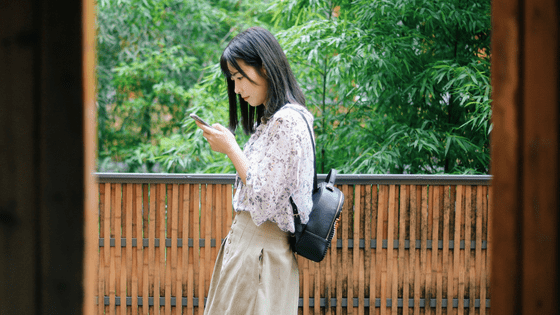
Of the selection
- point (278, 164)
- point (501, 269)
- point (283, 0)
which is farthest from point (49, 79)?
point (283, 0)

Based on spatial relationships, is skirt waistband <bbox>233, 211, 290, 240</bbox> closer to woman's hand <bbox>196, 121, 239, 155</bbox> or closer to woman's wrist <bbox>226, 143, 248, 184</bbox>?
woman's wrist <bbox>226, 143, 248, 184</bbox>

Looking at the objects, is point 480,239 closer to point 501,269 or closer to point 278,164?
point 278,164

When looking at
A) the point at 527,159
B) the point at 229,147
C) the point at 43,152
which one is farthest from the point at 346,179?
the point at 43,152

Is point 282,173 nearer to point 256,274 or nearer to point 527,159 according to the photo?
point 256,274

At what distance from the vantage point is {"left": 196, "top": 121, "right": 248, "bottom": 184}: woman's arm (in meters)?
1.62

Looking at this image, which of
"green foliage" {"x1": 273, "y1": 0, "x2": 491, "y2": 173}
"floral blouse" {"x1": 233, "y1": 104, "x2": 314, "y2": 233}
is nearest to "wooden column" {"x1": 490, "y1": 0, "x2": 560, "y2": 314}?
"floral blouse" {"x1": 233, "y1": 104, "x2": 314, "y2": 233}

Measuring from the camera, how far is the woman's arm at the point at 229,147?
1.62 m

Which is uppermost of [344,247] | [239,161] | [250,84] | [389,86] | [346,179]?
[389,86]

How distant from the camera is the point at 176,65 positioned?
521cm

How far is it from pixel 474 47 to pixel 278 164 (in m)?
2.77

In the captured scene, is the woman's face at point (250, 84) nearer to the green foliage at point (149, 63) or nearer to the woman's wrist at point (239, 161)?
the woman's wrist at point (239, 161)

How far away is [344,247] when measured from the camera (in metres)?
2.58

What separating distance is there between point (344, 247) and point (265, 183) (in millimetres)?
1231

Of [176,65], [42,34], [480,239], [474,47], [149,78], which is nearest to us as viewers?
[42,34]
